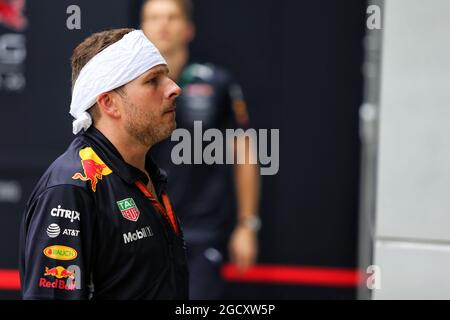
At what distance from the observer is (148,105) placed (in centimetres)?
234

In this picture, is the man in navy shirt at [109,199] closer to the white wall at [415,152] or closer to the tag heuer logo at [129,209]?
the tag heuer logo at [129,209]

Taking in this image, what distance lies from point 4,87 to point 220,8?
1.38 metres

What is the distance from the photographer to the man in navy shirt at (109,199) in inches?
84.4

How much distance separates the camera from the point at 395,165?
350 cm

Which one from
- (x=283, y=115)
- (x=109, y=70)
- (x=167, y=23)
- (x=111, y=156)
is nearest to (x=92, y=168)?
(x=111, y=156)

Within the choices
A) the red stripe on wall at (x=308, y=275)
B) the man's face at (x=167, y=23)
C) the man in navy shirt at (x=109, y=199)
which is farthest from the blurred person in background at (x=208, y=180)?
the man in navy shirt at (x=109, y=199)

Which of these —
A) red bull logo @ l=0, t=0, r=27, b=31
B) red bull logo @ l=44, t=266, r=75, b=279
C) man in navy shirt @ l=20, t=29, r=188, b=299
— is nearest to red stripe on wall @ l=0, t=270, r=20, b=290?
red bull logo @ l=0, t=0, r=27, b=31

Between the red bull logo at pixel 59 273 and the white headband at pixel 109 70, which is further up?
the white headband at pixel 109 70

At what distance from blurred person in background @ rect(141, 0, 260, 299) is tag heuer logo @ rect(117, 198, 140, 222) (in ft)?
7.65

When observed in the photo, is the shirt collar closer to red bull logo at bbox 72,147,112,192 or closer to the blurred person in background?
red bull logo at bbox 72,147,112,192
